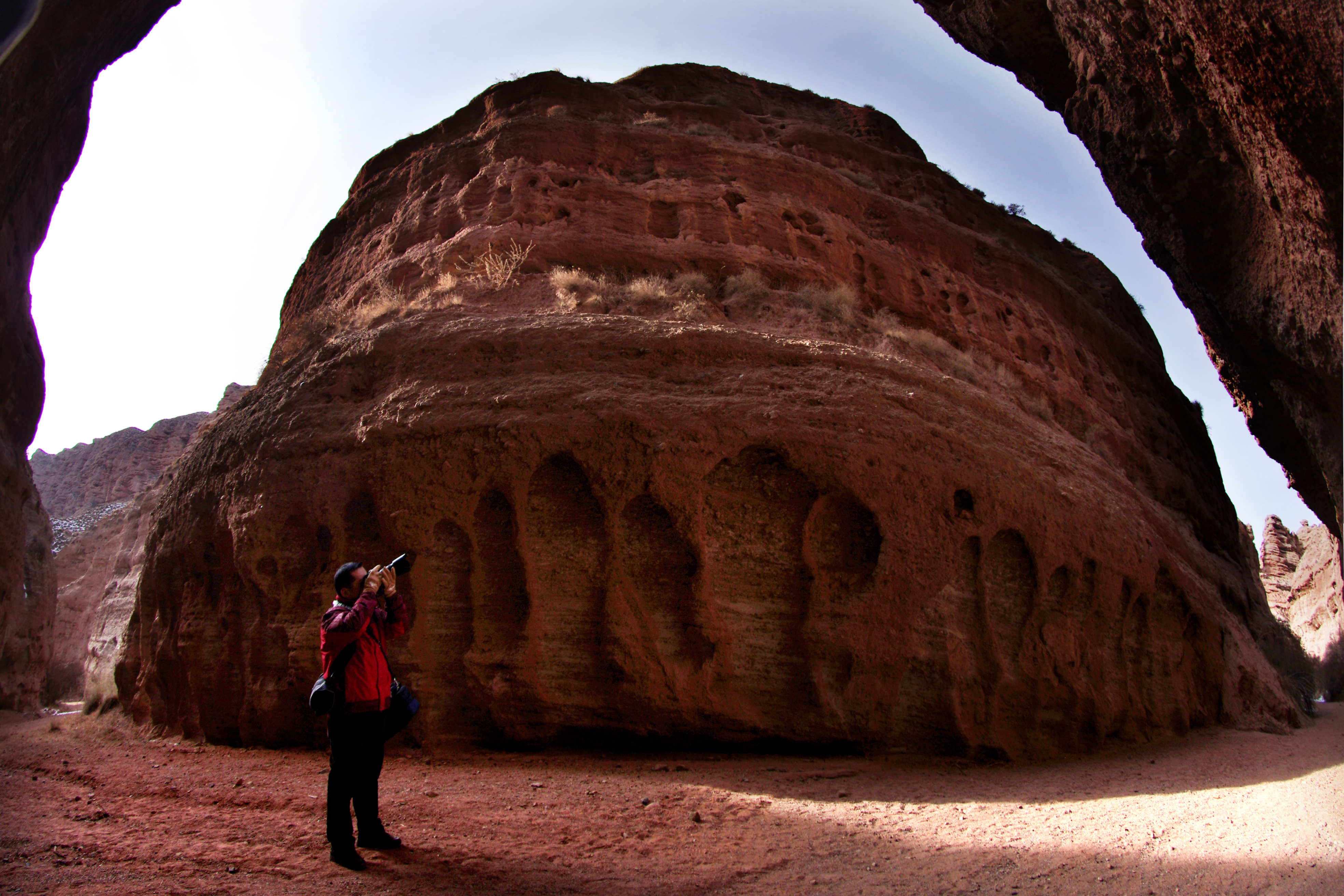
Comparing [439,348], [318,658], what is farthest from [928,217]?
[318,658]

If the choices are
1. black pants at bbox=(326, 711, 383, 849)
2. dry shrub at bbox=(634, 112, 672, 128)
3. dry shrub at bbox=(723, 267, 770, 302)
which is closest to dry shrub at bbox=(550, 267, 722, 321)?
dry shrub at bbox=(723, 267, 770, 302)

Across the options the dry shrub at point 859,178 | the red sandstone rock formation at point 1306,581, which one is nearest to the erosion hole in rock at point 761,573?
the dry shrub at point 859,178

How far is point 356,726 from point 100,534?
33.1 m

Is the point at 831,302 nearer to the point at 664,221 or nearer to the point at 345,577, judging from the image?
the point at 664,221

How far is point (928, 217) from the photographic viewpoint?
14133 mm

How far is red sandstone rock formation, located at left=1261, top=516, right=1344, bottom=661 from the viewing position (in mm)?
20359

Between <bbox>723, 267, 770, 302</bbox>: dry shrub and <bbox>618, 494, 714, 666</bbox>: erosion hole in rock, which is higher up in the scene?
<bbox>723, 267, 770, 302</bbox>: dry shrub

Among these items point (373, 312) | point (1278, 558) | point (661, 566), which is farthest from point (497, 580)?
point (1278, 558)

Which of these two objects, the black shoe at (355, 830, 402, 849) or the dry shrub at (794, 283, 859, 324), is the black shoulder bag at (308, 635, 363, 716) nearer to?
the black shoe at (355, 830, 402, 849)

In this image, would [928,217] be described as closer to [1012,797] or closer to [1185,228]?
[1185,228]

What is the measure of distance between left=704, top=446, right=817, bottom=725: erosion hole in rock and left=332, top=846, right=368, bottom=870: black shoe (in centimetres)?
329

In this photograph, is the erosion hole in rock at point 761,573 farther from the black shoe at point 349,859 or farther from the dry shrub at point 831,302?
the dry shrub at point 831,302

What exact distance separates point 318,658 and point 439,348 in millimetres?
2995

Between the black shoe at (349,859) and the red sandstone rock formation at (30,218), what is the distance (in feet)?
30.5
